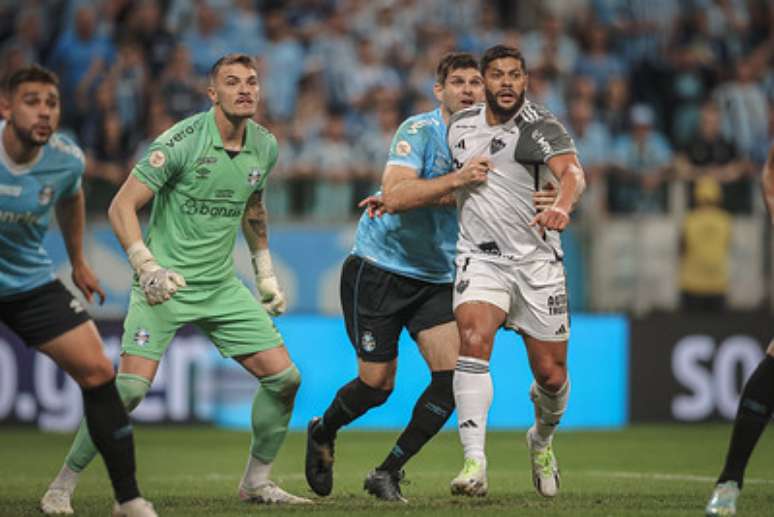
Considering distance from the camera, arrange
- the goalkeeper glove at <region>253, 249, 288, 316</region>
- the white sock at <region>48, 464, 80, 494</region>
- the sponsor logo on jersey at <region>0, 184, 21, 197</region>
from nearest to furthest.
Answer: the sponsor logo on jersey at <region>0, 184, 21, 197</region>
the white sock at <region>48, 464, 80, 494</region>
the goalkeeper glove at <region>253, 249, 288, 316</region>

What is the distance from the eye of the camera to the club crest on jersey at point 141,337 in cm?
891

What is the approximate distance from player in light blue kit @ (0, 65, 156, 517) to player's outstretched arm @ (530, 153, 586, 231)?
2.48m

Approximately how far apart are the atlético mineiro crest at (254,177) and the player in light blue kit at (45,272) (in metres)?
1.32

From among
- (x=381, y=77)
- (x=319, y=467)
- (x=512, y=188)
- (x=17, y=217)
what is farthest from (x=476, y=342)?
(x=381, y=77)

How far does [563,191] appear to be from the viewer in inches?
340

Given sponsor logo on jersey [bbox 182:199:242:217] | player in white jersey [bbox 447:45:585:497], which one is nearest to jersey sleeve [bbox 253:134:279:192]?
sponsor logo on jersey [bbox 182:199:242:217]

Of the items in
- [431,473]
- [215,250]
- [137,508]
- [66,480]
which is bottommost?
[431,473]

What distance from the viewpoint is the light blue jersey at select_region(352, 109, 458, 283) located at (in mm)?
9492

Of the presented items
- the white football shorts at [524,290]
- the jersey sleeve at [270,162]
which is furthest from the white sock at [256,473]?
the jersey sleeve at [270,162]

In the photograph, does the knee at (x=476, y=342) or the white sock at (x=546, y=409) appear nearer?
the knee at (x=476, y=342)

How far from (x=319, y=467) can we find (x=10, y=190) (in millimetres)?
2852

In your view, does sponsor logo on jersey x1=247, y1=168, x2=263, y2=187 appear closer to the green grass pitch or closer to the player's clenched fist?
the player's clenched fist

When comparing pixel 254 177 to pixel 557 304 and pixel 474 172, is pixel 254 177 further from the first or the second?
pixel 557 304

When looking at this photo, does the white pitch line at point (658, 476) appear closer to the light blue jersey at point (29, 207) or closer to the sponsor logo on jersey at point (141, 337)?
the sponsor logo on jersey at point (141, 337)
